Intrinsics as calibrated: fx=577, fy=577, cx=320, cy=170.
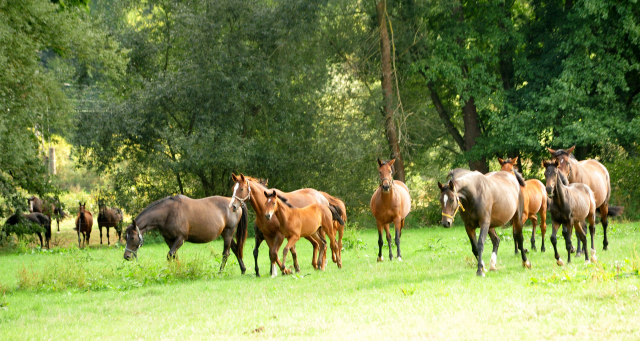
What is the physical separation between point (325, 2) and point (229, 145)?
7830 millimetres

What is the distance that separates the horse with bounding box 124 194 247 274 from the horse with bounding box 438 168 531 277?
5.37 meters

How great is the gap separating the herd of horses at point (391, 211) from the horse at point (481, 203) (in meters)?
0.02

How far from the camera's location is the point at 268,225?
39.7 feet

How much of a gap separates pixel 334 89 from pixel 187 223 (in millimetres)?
16128

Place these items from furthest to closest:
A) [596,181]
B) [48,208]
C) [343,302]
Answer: [48,208] → [596,181] → [343,302]

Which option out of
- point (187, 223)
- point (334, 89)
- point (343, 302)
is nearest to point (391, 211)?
point (187, 223)

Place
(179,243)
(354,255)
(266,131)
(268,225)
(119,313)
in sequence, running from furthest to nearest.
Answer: (266,131) < (354,255) < (179,243) < (268,225) < (119,313)

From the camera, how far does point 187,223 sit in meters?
13.5

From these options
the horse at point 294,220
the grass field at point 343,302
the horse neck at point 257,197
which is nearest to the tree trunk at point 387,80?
the grass field at point 343,302

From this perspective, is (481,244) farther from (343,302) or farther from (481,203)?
(343,302)

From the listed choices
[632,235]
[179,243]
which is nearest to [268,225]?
[179,243]

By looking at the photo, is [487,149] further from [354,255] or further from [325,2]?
[354,255]

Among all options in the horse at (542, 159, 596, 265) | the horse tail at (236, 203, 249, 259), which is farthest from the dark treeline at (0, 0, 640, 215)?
the horse at (542, 159, 596, 265)

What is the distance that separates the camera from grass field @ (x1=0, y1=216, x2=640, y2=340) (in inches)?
251
